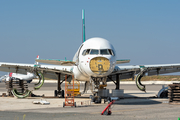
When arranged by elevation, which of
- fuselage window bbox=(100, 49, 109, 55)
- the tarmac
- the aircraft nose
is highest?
fuselage window bbox=(100, 49, 109, 55)

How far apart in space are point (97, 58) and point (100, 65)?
58 centimetres

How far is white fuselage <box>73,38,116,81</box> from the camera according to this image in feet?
65.8

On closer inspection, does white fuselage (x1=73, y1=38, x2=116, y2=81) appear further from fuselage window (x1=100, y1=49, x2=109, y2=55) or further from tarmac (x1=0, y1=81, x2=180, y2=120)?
tarmac (x1=0, y1=81, x2=180, y2=120)

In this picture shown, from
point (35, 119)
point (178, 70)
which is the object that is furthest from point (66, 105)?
point (178, 70)

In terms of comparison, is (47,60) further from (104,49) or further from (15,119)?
(15,119)

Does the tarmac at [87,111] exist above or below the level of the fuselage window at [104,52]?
below

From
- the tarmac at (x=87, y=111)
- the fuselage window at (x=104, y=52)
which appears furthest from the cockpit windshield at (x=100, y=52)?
the tarmac at (x=87, y=111)

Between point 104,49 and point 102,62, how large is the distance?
4.60ft

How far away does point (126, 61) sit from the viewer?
2923 centimetres

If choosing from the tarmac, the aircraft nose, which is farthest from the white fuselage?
the tarmac

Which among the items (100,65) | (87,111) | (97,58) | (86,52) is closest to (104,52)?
(97,58)

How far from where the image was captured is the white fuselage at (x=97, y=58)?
65.8 ft

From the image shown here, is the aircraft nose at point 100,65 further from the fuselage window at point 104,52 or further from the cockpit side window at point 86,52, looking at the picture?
the cockpit side window at point 86,52

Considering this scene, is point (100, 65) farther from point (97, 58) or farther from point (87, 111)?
point (87, 111)
